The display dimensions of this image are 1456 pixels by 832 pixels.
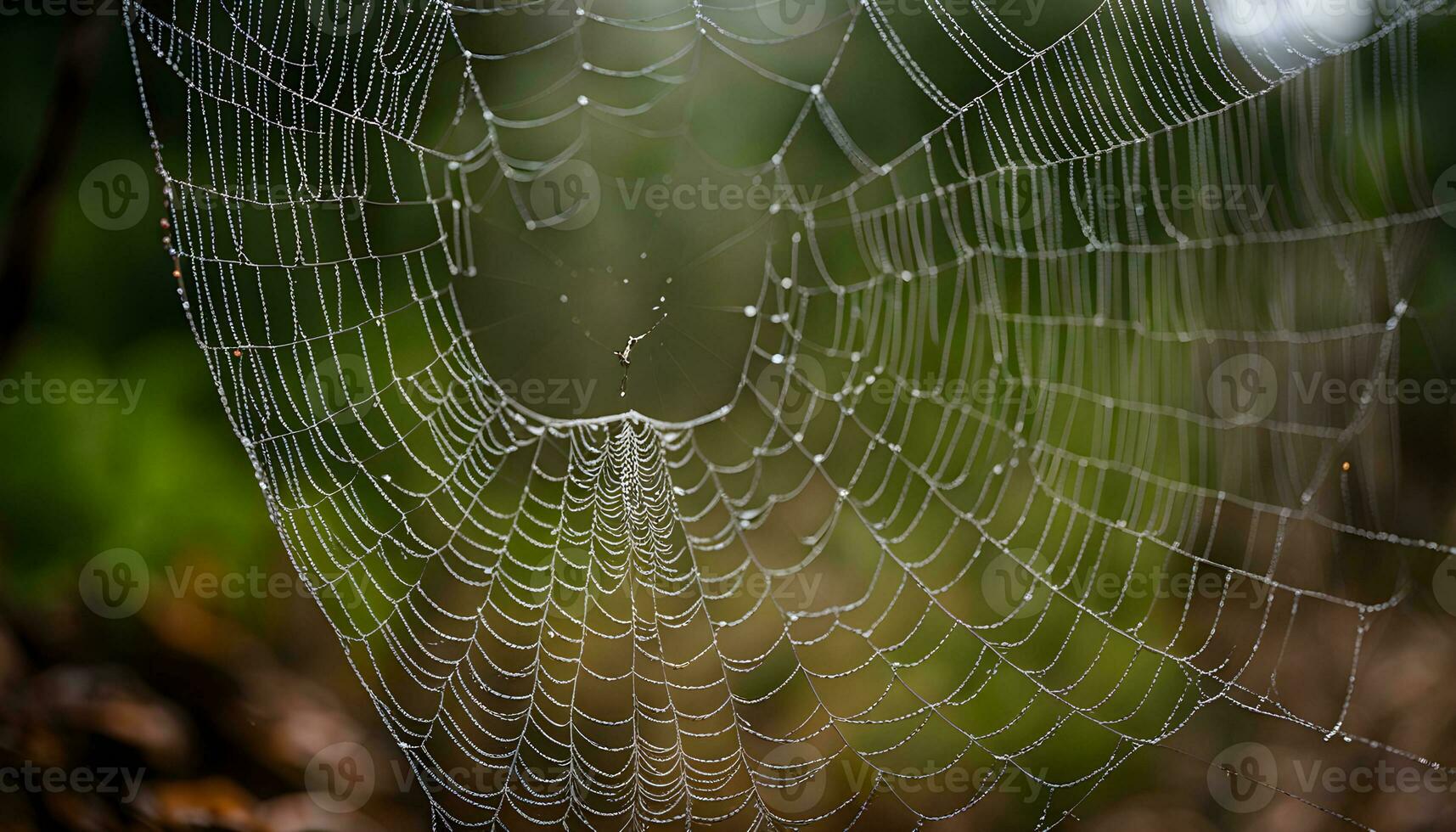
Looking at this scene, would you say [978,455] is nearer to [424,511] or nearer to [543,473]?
[543,473]

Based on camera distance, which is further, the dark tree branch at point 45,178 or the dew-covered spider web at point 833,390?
the dew-covered spider web at point 833,390

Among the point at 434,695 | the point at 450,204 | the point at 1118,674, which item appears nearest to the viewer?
the point at 450,204

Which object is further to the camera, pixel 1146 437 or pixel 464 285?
pixel 1146 437

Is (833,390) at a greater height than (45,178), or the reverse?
(45,178)

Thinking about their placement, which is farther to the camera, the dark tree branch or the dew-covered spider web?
the dew-covered spider web

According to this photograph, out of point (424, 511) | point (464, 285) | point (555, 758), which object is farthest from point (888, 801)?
point (464, 285)

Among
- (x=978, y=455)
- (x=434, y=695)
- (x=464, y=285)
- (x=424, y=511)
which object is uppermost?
(x=464, y=285)

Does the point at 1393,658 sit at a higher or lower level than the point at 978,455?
lower

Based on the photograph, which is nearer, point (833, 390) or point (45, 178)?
point (45, 178)
